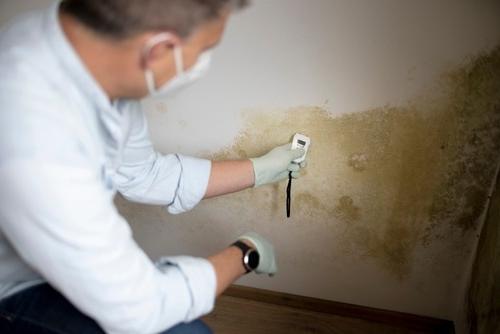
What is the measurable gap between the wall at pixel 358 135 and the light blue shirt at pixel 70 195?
17.7 inches

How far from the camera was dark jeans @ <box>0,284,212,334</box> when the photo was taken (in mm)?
848

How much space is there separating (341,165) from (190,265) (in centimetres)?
56

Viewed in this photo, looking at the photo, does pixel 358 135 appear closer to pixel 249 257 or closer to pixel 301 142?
pixel 301 142

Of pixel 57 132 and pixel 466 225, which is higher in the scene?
pixel 57 132

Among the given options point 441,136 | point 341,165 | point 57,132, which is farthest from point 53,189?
point 441,136

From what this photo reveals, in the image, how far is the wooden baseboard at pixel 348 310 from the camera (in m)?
1.42

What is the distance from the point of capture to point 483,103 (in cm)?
103

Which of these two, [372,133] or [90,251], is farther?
[372,133]

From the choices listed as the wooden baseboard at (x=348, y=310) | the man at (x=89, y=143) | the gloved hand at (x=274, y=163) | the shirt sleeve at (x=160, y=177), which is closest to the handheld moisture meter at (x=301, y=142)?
the gloved hand at (x=274, y=163)

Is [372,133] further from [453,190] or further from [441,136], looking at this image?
[453,190]

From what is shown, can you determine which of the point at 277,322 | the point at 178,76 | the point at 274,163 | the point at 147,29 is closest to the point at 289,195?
the point at 274,163

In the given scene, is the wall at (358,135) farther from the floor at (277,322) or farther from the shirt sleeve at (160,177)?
the shirt sleeve at (160,177)

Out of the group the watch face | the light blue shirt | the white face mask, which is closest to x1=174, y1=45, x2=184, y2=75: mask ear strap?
the white face mask

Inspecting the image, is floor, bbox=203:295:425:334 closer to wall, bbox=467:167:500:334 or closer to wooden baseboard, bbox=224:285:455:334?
wooden baseboard, bbox=224:285:455:334
